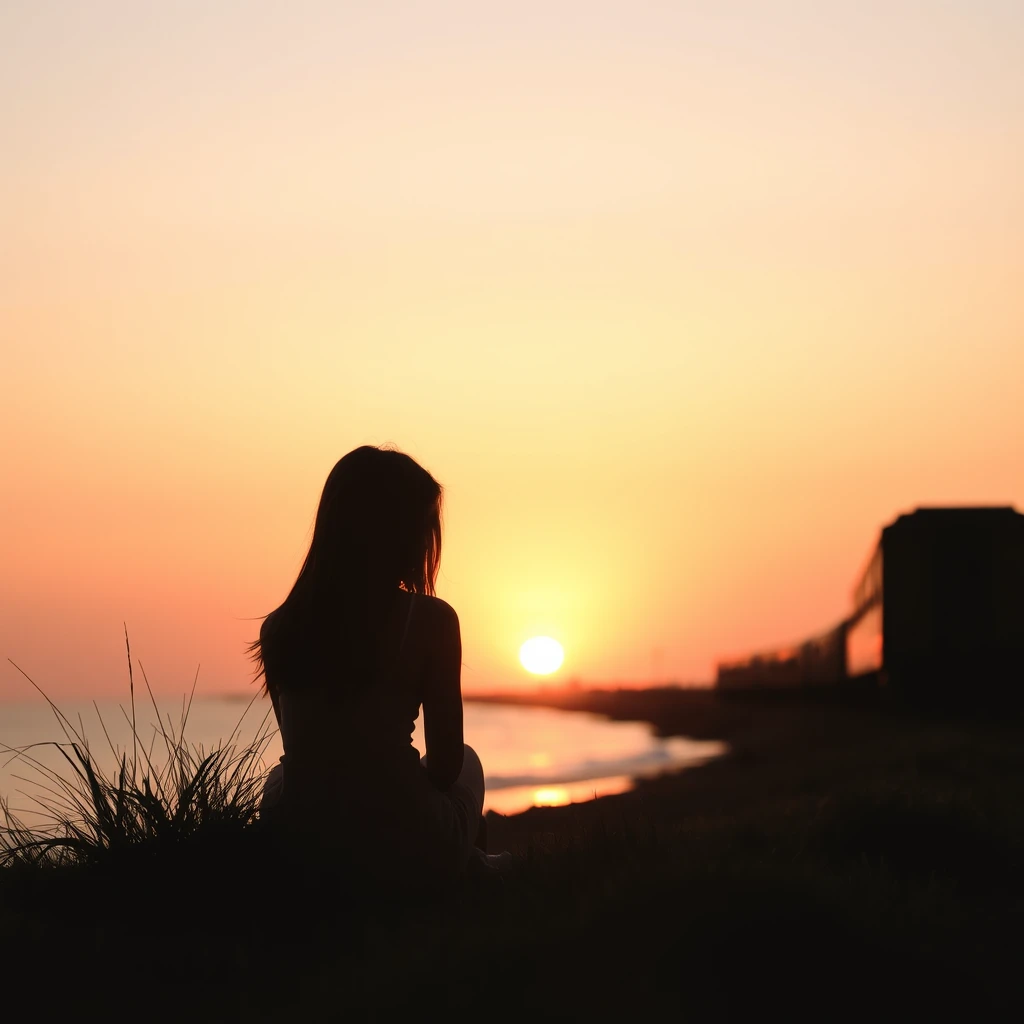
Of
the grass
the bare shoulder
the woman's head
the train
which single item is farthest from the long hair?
the train

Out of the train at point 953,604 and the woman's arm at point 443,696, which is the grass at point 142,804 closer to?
the woman's arm at point 443,696

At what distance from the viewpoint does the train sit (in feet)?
66.6

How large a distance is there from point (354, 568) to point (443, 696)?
51 cm

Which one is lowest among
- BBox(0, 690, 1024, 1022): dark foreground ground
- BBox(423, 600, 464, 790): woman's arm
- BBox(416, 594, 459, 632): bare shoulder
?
BBox(0, 690, 1024, 1022): dark foreground ground

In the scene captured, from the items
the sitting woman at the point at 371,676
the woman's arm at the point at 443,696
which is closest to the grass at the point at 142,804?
the sitting woman at the point at 371,676

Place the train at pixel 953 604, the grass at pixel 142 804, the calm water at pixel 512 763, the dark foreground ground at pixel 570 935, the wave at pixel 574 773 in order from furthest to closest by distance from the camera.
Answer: the wave at pixel 574 773 < the train at pixel 953 604 < the calm water at pixel 512 763 < the grass at pixel 142 804 < the dark foreground ground at pixel 570 935

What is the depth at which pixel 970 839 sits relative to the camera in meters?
5.05

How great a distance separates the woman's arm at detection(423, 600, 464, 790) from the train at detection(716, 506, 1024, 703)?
17844mm

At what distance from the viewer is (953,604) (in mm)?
20406

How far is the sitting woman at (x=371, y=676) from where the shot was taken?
3.89 metres

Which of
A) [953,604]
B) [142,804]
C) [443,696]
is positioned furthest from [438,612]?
[953,604]

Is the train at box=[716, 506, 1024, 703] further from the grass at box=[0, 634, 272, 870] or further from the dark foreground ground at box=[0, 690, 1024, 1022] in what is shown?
the grass at box=[0, 634, 272, 870]

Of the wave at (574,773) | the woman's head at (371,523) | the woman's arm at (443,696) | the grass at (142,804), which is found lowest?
the wave at (574,773)

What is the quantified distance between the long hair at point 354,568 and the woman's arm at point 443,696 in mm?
186
